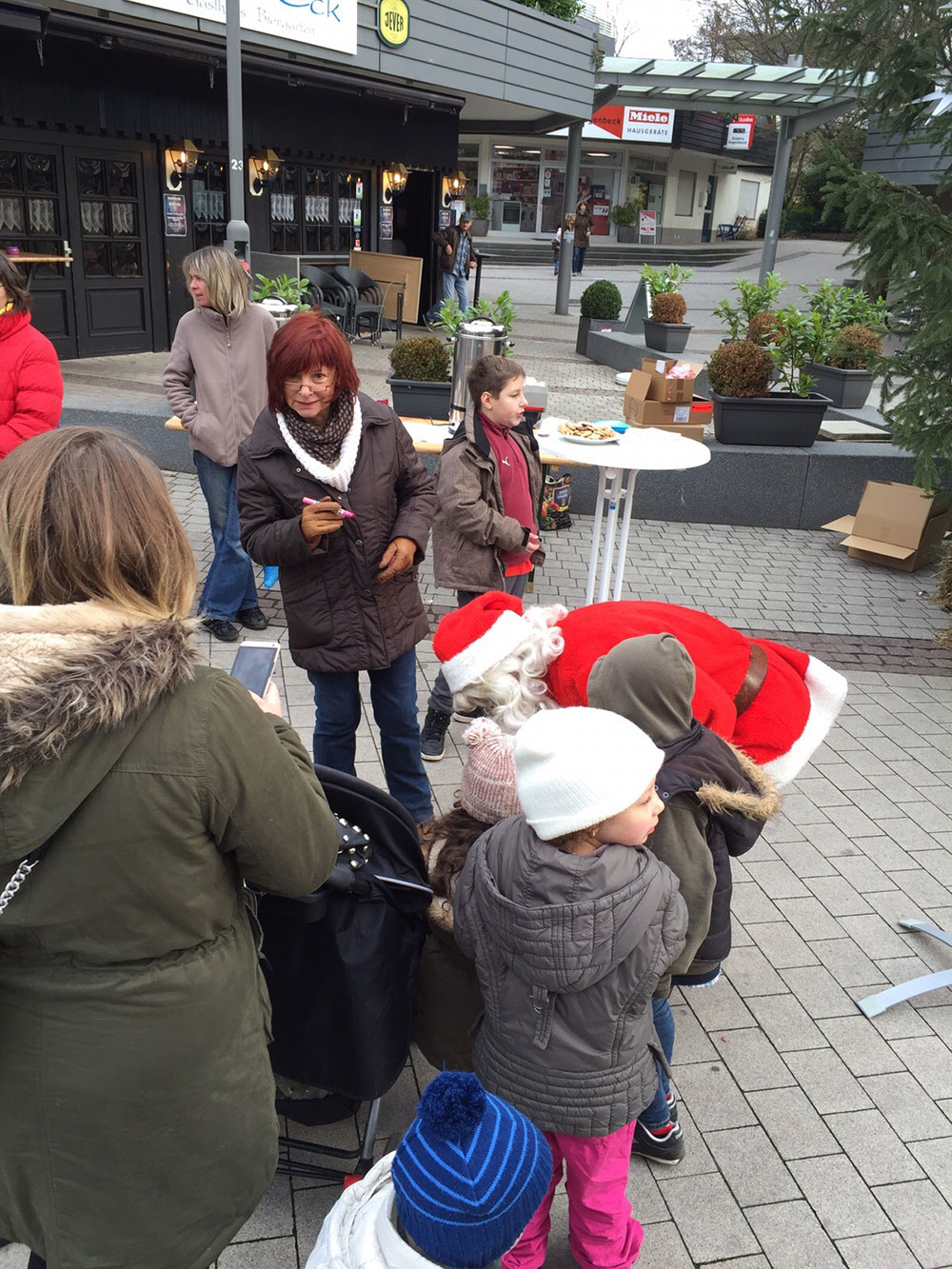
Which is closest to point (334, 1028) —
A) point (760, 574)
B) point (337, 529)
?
point (337, 529)

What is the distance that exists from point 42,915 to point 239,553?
439cm

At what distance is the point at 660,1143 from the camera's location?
2672 mm

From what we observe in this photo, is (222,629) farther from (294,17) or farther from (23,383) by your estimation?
(294,17)

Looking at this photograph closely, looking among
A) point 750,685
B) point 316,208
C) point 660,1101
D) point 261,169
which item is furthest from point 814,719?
point 316,208

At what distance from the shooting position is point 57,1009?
1.57 m

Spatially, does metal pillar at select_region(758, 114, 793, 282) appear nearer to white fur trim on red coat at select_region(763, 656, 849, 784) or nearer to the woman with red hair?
the woman with red hair

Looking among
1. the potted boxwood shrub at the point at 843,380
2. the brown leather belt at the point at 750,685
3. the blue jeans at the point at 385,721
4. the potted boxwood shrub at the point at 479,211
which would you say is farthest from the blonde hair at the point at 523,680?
the potted boxwood shrub at the point at 479,211

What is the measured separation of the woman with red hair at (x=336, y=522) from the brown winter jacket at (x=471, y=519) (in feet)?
2.35

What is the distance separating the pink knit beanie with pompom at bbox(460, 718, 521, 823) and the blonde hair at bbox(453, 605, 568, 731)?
20cm

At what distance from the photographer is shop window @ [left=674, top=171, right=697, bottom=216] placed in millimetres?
44906

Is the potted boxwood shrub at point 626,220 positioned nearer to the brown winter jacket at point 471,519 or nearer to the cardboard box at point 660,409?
the cardboard box at point 660,409

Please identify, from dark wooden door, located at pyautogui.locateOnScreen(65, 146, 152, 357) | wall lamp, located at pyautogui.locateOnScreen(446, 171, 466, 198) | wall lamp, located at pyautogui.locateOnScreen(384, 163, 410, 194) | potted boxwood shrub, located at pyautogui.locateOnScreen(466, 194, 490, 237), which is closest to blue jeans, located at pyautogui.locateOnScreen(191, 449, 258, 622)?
dark wooden door, located at pyautogui.locateOnScreen(65, 146, 152, 357)

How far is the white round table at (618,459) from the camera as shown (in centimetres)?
516

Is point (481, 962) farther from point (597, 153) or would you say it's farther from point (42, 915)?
point (597, 153)
